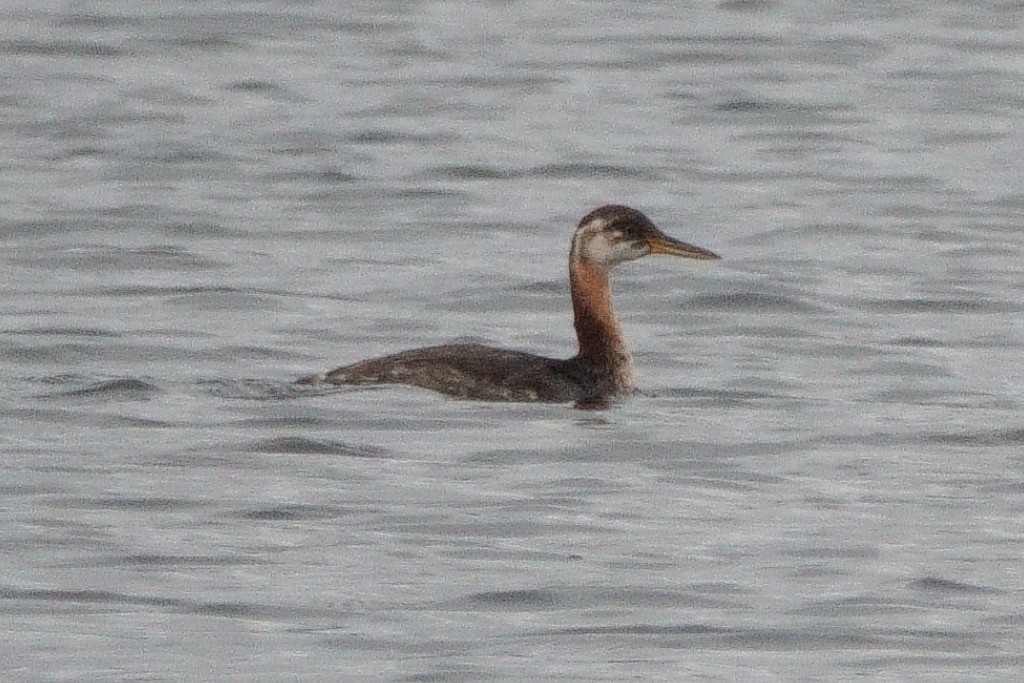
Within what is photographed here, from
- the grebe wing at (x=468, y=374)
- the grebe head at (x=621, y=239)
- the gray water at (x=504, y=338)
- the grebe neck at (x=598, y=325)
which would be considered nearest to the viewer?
the gray water at (x=504, y=338)

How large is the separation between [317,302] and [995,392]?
4.36 m

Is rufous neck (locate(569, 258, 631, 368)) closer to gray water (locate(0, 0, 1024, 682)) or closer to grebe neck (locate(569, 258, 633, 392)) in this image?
grebe neck (locate(569, 258, 633, 392))

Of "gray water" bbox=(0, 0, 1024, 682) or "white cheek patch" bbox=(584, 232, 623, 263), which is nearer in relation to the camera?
"gray water" bbox=(0, 0, 1024, 682)

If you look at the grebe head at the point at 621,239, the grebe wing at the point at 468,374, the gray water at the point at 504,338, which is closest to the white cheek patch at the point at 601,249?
the grebe head at the point at 621,239

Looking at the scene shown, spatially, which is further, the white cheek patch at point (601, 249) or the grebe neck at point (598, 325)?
the white cheek patch at point (601, 249)

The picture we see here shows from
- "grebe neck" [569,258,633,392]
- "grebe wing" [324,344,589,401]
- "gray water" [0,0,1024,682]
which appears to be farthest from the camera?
"grebe neck" [569,258,633,392]

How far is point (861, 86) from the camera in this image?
1107 inches

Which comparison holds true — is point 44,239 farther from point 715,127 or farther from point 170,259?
point 715,127

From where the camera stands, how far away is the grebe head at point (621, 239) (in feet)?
52.6

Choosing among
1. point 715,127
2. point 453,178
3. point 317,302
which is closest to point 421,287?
point 317,302

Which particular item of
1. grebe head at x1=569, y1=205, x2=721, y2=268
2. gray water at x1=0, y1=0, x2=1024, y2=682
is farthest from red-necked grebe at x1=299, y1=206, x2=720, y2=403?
gray water at x1=0, y1=0, x2=1024, y2=682

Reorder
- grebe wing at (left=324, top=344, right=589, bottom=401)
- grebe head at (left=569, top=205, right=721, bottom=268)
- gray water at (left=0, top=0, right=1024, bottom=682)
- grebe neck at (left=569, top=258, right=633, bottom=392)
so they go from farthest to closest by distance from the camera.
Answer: grebe head at (left=569, top=205, right=721, bottom=268) → grebe neck at (left=569, top=258, right=633, bottom=392) → grebe wing at (left=324, top=344, right=589, bottom=401) → gray water at (left=0, top=0, right=1024, bottom=682)

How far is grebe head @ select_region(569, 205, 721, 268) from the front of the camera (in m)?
16.0

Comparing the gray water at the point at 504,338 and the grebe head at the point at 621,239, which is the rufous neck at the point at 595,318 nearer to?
the grebe head at the point at 621,239
